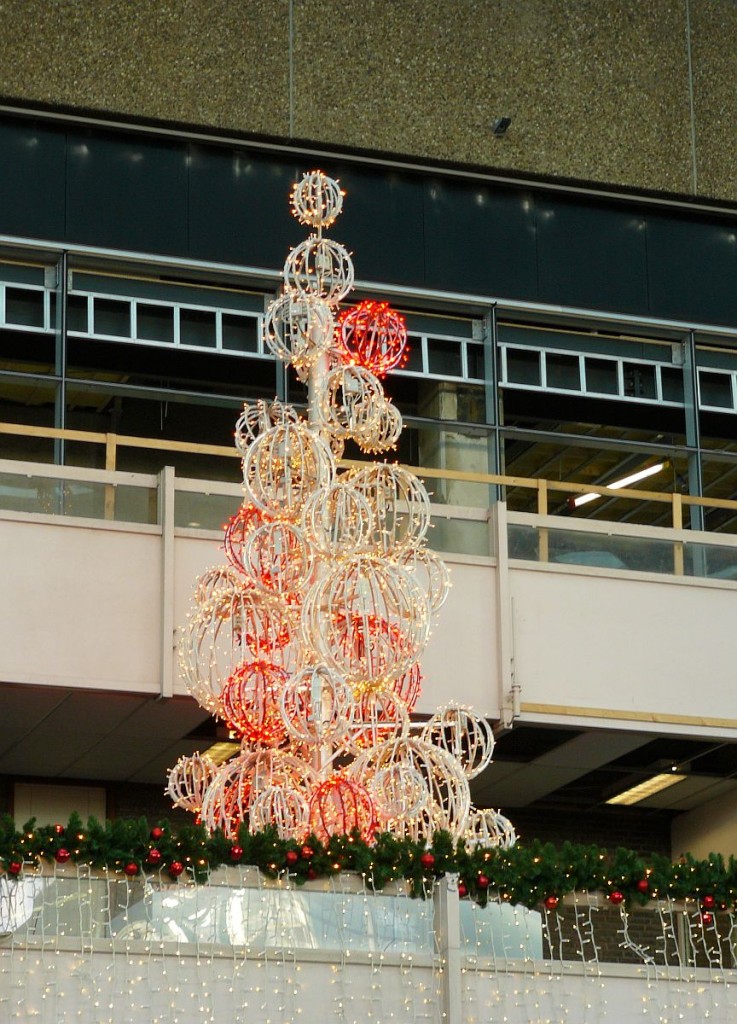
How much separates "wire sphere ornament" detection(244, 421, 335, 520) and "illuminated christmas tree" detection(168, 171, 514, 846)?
12 mm

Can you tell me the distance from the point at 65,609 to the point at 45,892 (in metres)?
5.24

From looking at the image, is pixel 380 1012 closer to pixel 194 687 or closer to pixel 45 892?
pixel 45 892

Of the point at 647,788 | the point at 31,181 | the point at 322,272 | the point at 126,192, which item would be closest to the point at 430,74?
the point at 126,192

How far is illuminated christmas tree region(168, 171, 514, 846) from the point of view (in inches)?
504

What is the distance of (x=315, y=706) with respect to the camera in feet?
41.6

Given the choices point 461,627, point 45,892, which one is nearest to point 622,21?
point 461,627

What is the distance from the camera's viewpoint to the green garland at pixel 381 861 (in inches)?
438

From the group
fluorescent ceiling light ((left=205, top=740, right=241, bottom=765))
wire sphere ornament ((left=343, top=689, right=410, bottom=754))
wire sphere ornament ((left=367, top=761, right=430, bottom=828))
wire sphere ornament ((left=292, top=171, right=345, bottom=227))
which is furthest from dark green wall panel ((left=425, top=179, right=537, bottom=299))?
wire sphere ornament ((left=367, top=761, right=430, bottom=828))

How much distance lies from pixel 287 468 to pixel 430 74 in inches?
308

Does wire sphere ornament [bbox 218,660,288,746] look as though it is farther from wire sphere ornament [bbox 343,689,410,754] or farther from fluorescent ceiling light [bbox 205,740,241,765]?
fluorescent ceiling light [bbox 205,740,241,765]

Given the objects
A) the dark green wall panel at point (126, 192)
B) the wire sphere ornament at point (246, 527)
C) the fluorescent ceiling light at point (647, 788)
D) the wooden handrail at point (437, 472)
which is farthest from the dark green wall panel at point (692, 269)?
the wire sphere ornament at point (246, 527)

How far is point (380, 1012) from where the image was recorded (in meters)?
11.4

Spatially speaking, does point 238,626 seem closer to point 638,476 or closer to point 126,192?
point 126,192

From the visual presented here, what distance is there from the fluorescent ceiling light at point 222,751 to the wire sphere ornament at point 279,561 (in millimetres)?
4533
